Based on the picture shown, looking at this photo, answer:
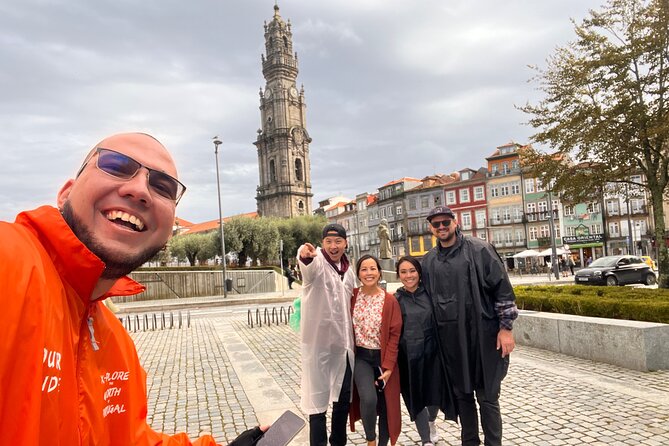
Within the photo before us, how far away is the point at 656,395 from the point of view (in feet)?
18.5

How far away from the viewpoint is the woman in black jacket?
440cm

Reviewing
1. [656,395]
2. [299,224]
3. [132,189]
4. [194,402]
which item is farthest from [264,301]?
[299,224]

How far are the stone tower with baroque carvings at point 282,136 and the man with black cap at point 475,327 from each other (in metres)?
85.3

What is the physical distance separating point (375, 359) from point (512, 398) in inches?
103

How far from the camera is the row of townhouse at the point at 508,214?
5303cm

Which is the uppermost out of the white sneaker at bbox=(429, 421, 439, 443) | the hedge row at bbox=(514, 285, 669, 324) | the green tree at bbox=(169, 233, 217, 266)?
the green tree at bbox=(169, 233, 217, 266)

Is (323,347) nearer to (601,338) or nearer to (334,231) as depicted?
(334,231)

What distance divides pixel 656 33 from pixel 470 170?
53.5 meters

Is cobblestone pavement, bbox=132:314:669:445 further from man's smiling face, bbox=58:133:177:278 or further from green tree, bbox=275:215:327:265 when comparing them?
green tree, bbox=275:215:327:265

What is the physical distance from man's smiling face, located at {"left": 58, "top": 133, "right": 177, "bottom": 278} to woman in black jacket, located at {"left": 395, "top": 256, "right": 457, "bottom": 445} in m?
3.35

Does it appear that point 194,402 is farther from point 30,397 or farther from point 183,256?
point 183,256

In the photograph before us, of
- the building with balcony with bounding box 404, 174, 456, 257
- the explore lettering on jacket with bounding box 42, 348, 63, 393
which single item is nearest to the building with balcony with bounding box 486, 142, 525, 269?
the building with balcony with bounding box 404, 174, 456, 257

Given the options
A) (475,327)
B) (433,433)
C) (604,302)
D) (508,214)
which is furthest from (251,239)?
(475,327)

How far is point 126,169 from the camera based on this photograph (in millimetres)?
1403
